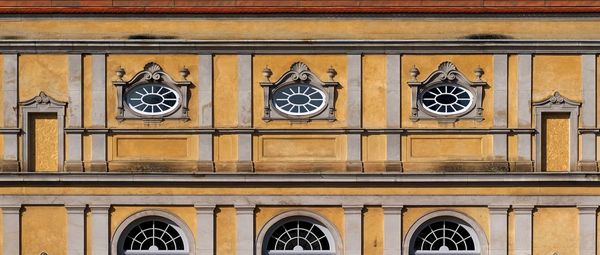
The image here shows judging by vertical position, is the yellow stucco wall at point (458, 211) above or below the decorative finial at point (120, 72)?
below

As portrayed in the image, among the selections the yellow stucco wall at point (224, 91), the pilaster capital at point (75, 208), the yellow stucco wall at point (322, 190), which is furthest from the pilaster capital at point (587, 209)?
the pilaster capital at point (75, 208)

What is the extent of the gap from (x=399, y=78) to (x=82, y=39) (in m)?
6.92

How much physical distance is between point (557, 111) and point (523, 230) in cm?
267

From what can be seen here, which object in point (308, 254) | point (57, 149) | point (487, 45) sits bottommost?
point (308, 254)

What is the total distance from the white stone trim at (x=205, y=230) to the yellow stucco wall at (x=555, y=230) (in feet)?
22.8

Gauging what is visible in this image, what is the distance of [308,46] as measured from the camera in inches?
1271

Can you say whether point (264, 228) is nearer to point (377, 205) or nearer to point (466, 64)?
point (377, 205)

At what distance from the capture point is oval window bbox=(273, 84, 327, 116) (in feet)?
107

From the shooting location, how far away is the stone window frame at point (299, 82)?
3228 cm

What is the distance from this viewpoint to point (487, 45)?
105 ft

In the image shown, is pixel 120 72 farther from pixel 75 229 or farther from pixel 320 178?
pixel 320 178

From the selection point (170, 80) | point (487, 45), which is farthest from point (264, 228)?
point (487, 45)

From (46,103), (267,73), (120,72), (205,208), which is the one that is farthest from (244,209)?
(46,103)

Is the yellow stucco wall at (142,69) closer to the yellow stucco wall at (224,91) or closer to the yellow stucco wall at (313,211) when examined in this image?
the yellow stucco wall at (224,91)
